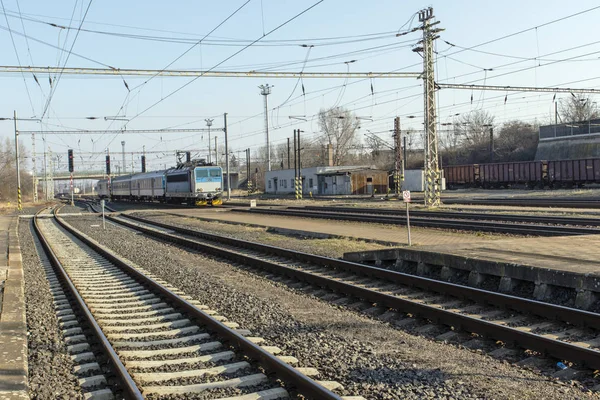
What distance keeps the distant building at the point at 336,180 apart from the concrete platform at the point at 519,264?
46.2 meters

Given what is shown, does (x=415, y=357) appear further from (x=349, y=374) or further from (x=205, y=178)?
(x=205, y=178)

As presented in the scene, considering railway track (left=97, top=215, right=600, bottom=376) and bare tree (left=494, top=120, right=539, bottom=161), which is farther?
bare tree (left=494, top=120, right=539, bottom=161)

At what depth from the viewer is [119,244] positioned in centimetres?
2048

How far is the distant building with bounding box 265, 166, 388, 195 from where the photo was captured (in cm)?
6525

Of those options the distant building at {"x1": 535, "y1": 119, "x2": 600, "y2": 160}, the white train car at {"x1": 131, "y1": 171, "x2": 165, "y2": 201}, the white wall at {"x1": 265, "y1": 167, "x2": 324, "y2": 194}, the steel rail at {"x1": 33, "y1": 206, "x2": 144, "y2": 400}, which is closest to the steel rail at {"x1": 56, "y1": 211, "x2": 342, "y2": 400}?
the steel rail at {"x1": 33, "y1": 206, "x2": 144, "y2": 400}

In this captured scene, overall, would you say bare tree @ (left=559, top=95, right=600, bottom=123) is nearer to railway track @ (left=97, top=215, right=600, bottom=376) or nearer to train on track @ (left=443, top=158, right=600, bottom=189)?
train on track @ (left=443, top=158, right=600, bottom=189)

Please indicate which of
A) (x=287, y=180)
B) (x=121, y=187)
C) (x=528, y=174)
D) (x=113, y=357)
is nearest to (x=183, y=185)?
(x=121, y=187)

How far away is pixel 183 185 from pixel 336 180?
24108 millimetres

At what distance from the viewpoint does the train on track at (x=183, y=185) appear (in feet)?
150

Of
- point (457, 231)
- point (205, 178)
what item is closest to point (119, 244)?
point (457, 231)

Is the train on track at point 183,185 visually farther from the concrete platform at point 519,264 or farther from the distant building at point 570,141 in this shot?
the distant building at point 570,141

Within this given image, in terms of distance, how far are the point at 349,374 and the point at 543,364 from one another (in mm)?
2010

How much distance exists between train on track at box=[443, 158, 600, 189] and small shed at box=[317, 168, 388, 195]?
840cm

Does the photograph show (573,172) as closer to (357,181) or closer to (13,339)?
(357,181)
